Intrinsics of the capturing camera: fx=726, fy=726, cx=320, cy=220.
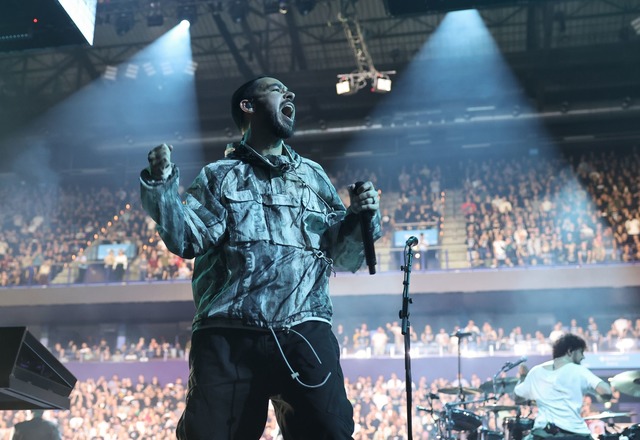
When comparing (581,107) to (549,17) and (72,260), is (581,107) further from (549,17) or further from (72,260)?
(72,260)

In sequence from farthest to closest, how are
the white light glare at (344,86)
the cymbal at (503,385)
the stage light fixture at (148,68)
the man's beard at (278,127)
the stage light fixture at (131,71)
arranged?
the stage light fixture at (131,71)
the stage light fixture at (148,68)
the white light glare at (344,86)
the cymbal at (503,385)
the man's beard at (278,127)

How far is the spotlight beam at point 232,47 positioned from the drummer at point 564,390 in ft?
43.0

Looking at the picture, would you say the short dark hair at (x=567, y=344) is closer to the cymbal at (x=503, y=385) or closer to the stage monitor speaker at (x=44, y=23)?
the cymbal at (x=503, y=385)

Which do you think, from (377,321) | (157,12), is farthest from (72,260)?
(377,321)

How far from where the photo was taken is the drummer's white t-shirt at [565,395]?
5677 mm

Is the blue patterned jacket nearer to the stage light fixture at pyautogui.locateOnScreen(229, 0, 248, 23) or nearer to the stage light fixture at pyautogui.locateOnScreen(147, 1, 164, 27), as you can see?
the stage light fixture at pyautogui.locateOnScreen(147, 1, 164, 27)

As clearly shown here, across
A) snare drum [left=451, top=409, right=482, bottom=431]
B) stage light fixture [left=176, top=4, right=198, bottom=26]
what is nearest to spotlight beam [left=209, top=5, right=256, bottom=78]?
stage light fixture [left=176, top=4, right=198, bottom=26]

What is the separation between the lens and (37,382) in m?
3.54

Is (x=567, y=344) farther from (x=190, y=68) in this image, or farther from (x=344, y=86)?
(x=190, y=68)

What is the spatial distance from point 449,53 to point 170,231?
1800cm

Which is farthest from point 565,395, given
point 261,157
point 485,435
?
point 261,157

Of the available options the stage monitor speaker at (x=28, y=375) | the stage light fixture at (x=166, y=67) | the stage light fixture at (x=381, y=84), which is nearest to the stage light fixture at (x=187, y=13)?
the stage light fixture at (x=166, y=67)

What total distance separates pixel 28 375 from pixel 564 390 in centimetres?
406

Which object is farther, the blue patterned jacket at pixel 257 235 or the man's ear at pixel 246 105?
the man's ear at pixel 246 105
